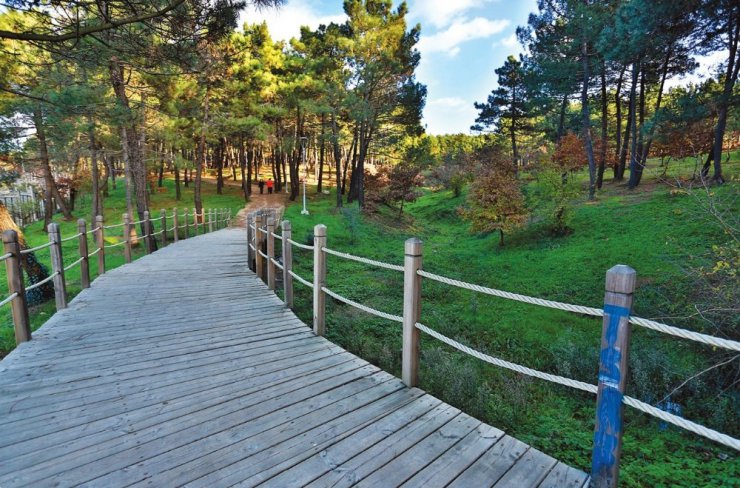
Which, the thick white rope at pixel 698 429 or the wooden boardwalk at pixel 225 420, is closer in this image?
the thick white rope at pixel 698 429

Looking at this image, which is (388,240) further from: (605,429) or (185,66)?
(605,429)

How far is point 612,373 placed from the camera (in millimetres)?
1877

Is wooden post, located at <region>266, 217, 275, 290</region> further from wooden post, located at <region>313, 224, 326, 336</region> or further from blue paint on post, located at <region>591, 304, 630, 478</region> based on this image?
blue paint on post, located at <region>591, 304, 630, 478</region>

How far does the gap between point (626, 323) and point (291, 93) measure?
24200 mm

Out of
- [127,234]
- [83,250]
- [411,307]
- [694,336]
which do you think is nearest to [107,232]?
[127,234]

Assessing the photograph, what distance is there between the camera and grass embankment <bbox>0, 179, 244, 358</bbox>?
717 cm

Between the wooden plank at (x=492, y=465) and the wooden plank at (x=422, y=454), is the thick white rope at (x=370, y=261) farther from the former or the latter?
the wooden plank at (x=492, y=465)

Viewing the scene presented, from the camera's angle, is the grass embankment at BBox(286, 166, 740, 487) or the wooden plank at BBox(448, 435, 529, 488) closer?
the wooden plank at BBox(448, 435, 529, 488)

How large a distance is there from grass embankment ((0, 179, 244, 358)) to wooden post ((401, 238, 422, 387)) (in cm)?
675

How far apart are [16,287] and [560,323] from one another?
27.1 feet

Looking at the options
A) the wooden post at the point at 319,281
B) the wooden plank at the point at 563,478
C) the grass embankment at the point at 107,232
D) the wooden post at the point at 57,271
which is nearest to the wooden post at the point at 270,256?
the wooden post at the point at 319,281

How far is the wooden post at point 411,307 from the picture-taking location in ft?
9.61

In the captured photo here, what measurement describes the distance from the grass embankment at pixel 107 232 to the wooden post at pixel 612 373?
26.3ft

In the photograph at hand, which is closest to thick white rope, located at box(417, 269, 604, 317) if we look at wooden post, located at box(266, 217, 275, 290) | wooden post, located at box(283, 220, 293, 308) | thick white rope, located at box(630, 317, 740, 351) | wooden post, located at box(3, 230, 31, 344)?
thick white rope, located at box(630, 317, 740, 351)
